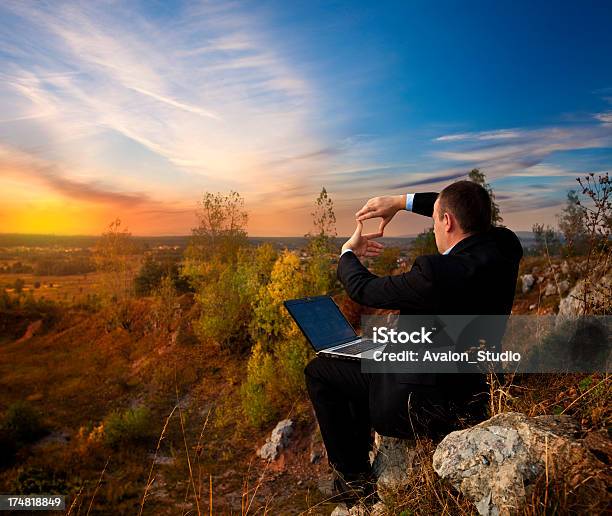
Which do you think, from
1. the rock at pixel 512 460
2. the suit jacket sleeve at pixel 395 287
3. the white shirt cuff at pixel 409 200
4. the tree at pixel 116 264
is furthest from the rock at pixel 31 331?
the rock at pixel 512 460

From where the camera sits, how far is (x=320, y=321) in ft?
12.4

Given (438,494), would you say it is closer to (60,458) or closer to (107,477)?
(107,477)

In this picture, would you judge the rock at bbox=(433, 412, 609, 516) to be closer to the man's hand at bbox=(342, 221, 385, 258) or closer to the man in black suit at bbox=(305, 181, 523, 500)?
the man in black suit at bbox=(305, 181, 523, 500)

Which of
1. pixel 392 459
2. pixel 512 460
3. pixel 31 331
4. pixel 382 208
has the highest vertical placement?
pixel 382 208

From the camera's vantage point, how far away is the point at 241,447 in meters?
8.31

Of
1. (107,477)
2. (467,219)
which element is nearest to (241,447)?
(107,477)

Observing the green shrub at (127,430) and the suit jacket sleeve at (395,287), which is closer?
the suit jacket sleeve at (395,287)

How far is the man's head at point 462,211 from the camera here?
279cm

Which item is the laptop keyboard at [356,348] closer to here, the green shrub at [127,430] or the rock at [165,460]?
the rock at [165,460]

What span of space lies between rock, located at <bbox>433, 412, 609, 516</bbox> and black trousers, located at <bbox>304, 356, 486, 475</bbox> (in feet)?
1.04

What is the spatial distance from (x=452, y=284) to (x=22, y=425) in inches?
411

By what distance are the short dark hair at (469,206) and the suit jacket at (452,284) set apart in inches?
2.7

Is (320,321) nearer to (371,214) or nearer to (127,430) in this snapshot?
(371,214)

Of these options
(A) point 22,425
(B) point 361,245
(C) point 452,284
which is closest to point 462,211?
(C) point 452,284
